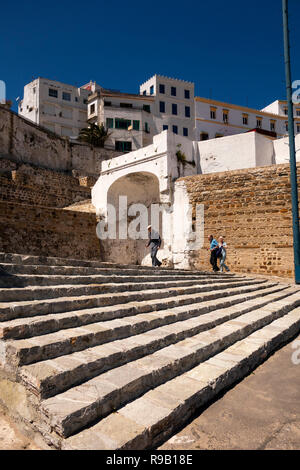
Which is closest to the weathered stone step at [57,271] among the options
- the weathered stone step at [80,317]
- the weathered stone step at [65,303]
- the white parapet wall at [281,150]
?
the weathered stone step at [65,303]

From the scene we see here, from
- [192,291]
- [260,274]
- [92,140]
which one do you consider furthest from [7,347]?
[92,140]

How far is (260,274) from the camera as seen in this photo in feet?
35.9

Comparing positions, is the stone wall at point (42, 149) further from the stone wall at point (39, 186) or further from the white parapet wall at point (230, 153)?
the white parapet wall at point (230, 153)

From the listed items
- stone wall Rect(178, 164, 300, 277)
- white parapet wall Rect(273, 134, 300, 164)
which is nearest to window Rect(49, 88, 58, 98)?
white parapet wall Rect(273, 134, 300, 164)

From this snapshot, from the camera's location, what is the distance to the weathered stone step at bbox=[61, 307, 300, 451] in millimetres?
1817

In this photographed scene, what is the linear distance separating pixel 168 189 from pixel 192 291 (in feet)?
26.1

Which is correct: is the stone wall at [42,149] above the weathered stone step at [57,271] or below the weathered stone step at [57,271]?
above

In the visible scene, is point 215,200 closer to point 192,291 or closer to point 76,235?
point 76,235

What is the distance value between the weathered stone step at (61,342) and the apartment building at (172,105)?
117 feet

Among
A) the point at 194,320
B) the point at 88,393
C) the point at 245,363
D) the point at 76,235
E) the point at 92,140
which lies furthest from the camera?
the point at 92,140

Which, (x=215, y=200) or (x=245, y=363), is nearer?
(x=245, y=363)

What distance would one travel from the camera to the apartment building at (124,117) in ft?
113
